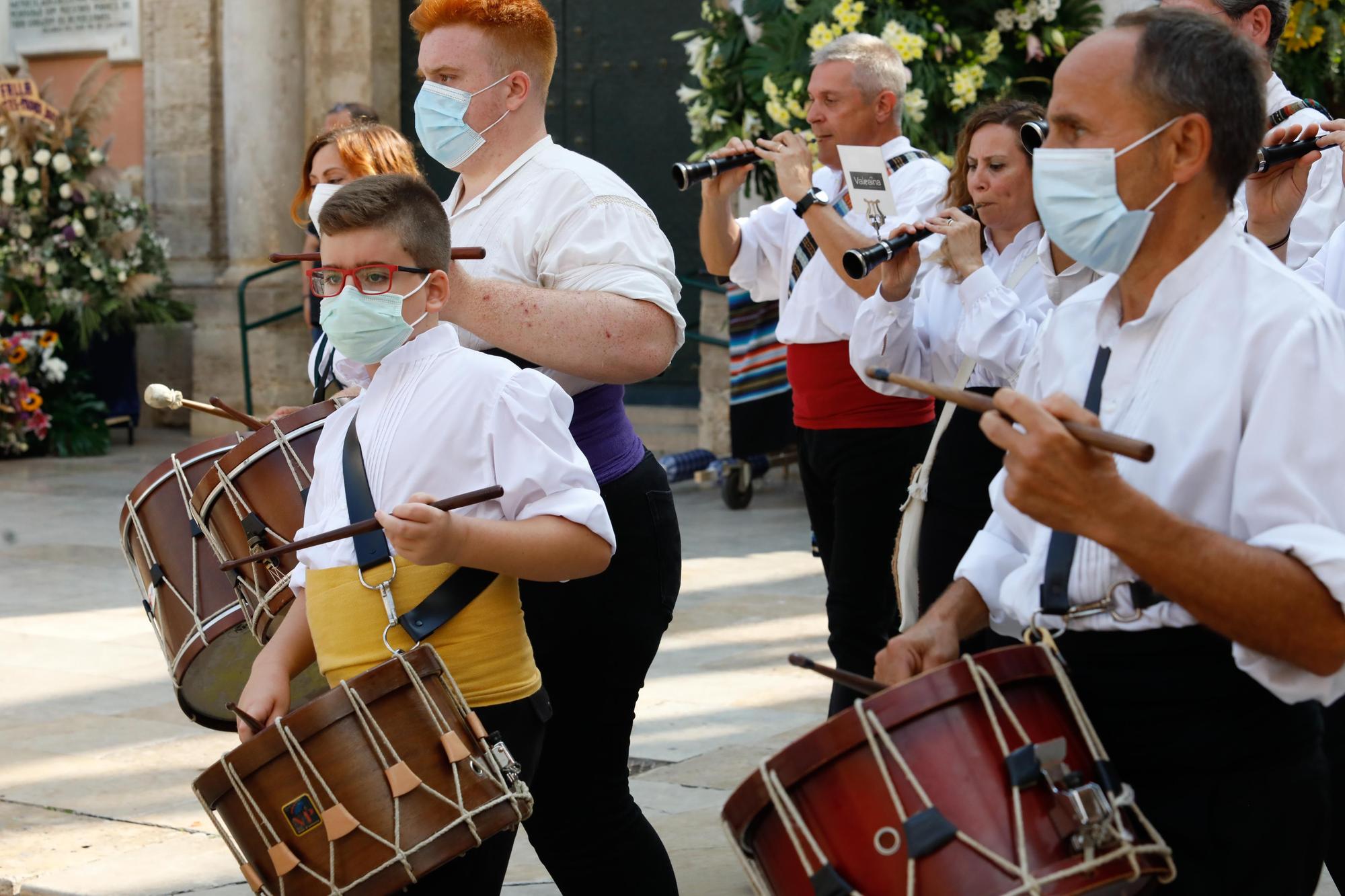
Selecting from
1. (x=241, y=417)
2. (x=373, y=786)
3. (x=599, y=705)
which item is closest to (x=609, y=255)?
(x=599, y=705)

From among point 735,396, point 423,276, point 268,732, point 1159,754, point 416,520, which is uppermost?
point 423,276

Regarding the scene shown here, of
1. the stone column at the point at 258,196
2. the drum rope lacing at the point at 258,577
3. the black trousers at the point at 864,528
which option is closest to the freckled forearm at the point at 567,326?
the drum rope lacing at the point at 258,577

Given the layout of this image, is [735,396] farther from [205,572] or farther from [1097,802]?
[1097,802]

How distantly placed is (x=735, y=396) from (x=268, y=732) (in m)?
6.46

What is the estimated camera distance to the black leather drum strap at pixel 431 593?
8.06ft

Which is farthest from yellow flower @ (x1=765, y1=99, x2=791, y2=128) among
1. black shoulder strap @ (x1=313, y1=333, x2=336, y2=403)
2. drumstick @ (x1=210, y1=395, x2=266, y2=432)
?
drumstick @ (x1=210, y1=395, x2=266, y2=432)

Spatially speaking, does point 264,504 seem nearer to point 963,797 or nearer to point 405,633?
point 405,633

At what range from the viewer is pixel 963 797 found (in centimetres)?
181

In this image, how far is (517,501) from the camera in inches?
98.7

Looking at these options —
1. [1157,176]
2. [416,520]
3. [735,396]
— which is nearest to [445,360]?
[416,520]

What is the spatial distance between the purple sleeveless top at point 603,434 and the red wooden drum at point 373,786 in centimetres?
71

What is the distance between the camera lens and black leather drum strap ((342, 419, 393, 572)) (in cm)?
248

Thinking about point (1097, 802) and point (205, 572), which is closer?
point (1097, 802)

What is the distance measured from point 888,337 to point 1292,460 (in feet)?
7.64
